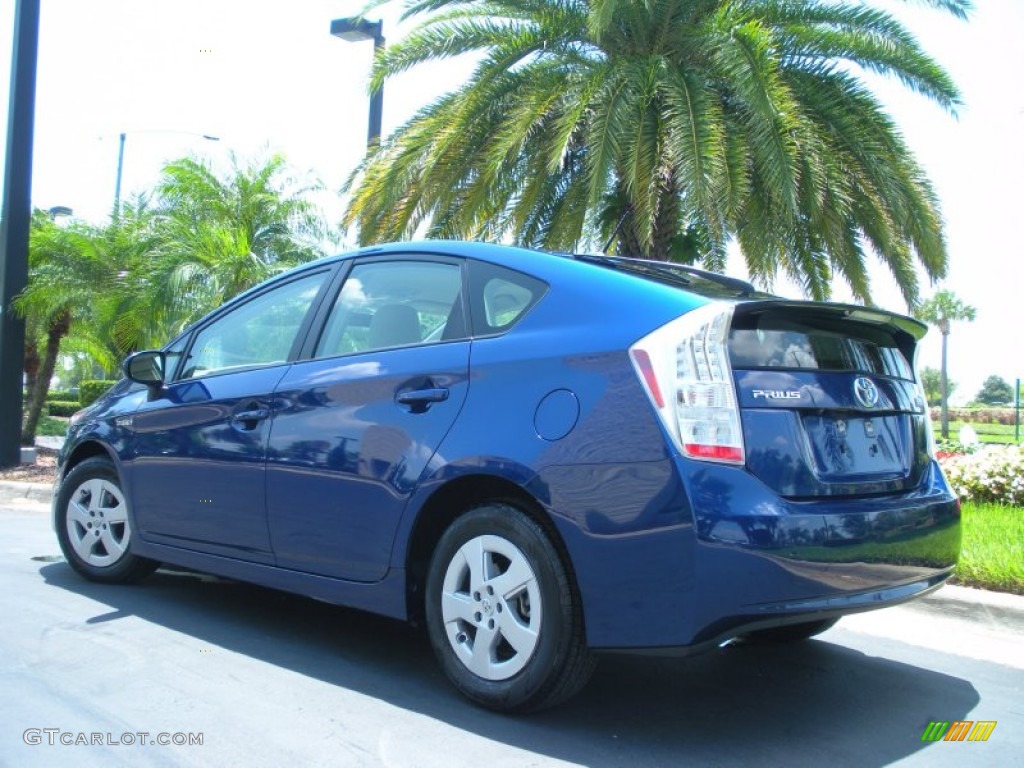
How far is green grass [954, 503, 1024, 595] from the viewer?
5.07m

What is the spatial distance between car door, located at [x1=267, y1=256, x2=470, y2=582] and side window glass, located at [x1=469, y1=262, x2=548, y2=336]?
0.08m

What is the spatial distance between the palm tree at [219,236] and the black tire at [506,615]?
402 inches

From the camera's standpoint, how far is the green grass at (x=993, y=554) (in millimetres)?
5074

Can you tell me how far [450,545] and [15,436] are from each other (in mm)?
10237

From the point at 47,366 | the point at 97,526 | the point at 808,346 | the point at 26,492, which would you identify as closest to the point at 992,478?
the point at 808,346

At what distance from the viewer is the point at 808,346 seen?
336 centimetres

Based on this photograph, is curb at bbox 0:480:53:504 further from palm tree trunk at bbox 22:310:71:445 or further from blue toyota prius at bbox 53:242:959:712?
blue toyota prius at bbox 53:242:959:712

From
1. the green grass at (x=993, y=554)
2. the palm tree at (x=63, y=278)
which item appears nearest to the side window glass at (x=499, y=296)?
the green grass at (x=993, y=554)

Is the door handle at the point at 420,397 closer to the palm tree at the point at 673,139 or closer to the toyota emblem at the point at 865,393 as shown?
the toyota emblem at the point at 865,393

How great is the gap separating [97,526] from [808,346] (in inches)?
147

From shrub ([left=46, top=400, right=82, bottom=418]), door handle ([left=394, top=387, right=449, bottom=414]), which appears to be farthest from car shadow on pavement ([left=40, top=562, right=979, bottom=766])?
shrub ([left=46, top=400, right=82, bottom=418])

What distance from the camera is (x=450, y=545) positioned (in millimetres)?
3488

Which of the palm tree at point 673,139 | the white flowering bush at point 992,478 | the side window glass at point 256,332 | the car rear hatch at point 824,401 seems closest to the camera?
the car rear hatch at point 824,401

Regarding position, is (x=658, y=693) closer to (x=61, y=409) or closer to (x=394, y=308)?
(x=394, y=308)
